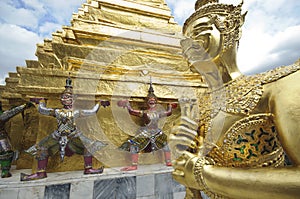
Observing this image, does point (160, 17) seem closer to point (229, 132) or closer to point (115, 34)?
point (115, 34)

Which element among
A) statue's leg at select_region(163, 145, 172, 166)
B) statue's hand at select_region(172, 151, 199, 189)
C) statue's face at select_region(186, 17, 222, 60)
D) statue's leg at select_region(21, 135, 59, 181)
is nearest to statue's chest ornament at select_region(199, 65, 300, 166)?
statue's hand at select_region(172, 151, 199, 189)

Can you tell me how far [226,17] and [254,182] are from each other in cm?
101

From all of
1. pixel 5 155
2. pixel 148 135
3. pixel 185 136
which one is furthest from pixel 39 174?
pixel 185 136

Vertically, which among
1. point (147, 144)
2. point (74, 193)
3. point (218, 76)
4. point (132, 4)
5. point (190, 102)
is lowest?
point (74, 193)

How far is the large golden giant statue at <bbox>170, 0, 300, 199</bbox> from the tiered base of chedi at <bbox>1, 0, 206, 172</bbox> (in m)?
1.95

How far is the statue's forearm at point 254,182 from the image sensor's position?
27.6 inches

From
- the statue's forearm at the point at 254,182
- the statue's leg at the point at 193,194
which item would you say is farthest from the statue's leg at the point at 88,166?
the statue's forearm at the point at 254,182

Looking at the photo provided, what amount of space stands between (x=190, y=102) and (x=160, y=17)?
5072 millimetres

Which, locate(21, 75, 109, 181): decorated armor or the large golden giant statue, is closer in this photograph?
the large golden giant statue

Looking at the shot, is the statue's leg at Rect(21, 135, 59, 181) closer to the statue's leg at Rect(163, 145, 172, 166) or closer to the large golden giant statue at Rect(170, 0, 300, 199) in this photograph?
the statue's leg at Rect(163, 145, 172, 166)

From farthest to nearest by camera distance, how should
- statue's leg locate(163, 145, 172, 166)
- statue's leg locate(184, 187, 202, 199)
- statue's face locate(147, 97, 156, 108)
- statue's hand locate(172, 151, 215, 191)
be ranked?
statue's face locate(147, 97, 156, 108), statue's leg locate(163, 145, 172, 166), statue's leg locate(184, 187, 202, 199), statue's hand locate(172, 151, 215, 191)

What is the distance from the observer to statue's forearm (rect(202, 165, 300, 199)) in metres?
0.70

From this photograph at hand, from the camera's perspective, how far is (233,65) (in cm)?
115

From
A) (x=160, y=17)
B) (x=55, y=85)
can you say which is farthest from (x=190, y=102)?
(x=160, y=17)
